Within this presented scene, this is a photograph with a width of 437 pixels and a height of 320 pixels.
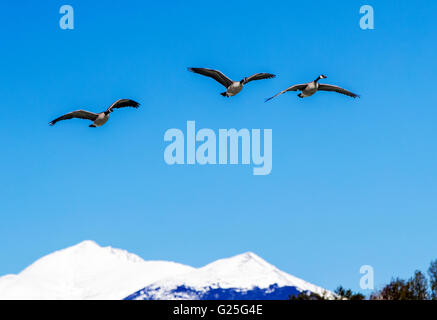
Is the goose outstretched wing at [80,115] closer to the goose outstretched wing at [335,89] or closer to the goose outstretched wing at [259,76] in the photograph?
the goose outstretched wing at [259,76]

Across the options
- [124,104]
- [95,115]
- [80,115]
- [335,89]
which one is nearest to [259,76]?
[335,89]

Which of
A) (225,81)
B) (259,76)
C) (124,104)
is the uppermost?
(259,76)

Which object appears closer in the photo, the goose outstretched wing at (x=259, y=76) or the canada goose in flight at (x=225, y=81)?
the canada goose in flight at (x=225, y=81)

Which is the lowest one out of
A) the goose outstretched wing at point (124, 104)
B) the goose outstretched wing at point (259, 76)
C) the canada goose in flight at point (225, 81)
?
the goose outstretched wing at point (124, 104)

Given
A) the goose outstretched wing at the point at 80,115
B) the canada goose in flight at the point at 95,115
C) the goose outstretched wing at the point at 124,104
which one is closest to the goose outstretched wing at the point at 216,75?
the goose outstretched wing at the point at 124,104

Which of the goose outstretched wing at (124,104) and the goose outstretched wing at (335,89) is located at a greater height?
the goose outstretched wing at (335,89)

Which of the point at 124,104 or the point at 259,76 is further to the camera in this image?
the point at 124,104

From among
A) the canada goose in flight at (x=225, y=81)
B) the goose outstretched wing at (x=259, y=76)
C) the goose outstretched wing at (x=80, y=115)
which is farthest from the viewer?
the goose outstretched wing at (x=80, y=115)

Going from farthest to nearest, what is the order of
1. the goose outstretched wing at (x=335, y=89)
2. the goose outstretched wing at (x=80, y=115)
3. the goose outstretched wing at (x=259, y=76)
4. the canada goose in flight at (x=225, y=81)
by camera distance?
1. the goose outstretched wing at (x=335, y=89)
2. the goose outstretched wing at (x=80, y=115)
3. the goose outstretched wing at (x=259, y=76)
4. the canada goose in flight at (x=225, y=81)

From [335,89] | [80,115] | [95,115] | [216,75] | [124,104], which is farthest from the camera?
[124,104]

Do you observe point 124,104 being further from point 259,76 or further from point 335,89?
point 335,89

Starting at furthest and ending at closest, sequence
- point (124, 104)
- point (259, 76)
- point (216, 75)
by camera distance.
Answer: point (124, 104)
point (259, 76)
point (216, 75)
